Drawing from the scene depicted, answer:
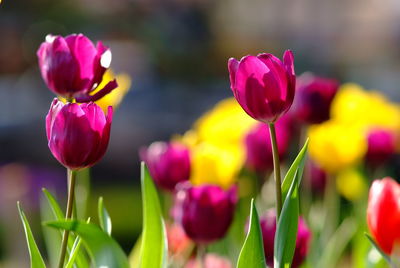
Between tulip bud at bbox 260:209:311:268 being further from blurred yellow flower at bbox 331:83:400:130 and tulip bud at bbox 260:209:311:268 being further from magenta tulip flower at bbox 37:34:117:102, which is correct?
blurred yellow flower at bbox 331:83:400:130

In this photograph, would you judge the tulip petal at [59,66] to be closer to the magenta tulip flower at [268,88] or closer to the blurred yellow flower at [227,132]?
the magenta tulip flower at [268,88]

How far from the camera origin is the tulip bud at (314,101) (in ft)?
3.38

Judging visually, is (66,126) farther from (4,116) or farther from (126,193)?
(4,116)

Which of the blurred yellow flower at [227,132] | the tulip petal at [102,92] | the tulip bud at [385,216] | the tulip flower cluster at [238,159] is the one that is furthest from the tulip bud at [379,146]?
the tulip petal at [102,92]

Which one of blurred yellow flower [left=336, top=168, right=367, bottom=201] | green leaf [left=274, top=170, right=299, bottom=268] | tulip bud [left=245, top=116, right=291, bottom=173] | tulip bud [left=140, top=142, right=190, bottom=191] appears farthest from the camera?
blurred yellow flower [left=336, top=168, right=367, bottom=201]

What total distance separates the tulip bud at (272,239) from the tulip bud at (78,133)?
0.20 metres

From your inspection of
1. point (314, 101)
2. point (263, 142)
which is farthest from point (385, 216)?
point (263, 142)

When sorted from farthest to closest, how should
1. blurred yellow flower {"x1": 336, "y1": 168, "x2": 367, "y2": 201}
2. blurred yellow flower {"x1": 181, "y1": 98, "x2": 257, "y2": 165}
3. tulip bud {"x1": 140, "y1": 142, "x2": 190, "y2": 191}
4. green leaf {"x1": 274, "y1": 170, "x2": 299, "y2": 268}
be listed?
1. blurred yellow flower {"x1": 336, "y1": 168, "x2": 367, "y2": 201}
2. blurred yellow flower {"x1": 181, "y1": 98, "x2": 257, "y2": 165}
3. tulip bud {"x1": 140, "y1": 142, "x2": 190, "y2": 191}
4. green leaf {"x1": 274, "y1": 170, "x2": 299, "y2": 268}

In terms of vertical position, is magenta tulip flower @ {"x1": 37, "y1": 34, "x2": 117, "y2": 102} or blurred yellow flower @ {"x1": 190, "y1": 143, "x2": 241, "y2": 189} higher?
magenta tulip flower @ {"x1": 37, "y1": 34, "x2": 117, "y2": 102}

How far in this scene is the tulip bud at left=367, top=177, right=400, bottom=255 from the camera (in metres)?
0.71

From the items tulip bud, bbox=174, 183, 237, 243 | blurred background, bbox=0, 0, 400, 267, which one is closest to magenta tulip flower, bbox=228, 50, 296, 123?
tulip bud, bbox=174, 183, 237, 243

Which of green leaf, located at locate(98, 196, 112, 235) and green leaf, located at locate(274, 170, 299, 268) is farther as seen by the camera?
green leaf, located at locate(98, 196, 112, 235)

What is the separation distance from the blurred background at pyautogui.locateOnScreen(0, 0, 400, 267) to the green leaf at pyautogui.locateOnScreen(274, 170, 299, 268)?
2.24 m

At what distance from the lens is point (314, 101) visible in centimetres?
103
